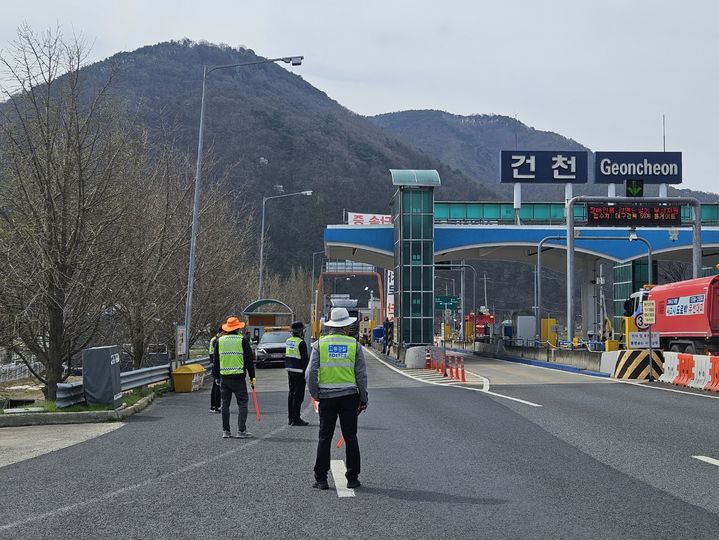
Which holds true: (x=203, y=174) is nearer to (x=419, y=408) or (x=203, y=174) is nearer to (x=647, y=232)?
(x=419, y=408)

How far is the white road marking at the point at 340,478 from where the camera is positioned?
8367 mm

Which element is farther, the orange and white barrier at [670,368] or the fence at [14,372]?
the fence at [14,372]

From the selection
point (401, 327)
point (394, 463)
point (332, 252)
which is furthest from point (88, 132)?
point (332, 252)

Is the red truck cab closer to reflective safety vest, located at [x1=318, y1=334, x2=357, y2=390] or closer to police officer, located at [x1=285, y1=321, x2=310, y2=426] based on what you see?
police officer, located at [x1=285, y1=321, x2=310, y2=426]

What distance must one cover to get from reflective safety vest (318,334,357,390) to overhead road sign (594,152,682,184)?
46.2 m

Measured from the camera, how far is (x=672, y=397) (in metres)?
20.0

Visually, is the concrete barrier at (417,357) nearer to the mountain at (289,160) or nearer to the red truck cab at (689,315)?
the red truck cab at (689,315)

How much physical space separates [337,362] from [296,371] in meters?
6.67

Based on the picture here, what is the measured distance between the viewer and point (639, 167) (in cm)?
5319

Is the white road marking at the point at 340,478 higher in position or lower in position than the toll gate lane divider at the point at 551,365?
higher

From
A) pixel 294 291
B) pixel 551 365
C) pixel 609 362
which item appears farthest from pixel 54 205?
pixel 294 291

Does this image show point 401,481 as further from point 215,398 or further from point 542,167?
point 542,167

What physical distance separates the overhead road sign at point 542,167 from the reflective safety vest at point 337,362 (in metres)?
44.7

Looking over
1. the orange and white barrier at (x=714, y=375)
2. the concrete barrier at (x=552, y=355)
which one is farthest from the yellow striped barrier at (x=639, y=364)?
the orange and white barrier at (x=714, y=375)
